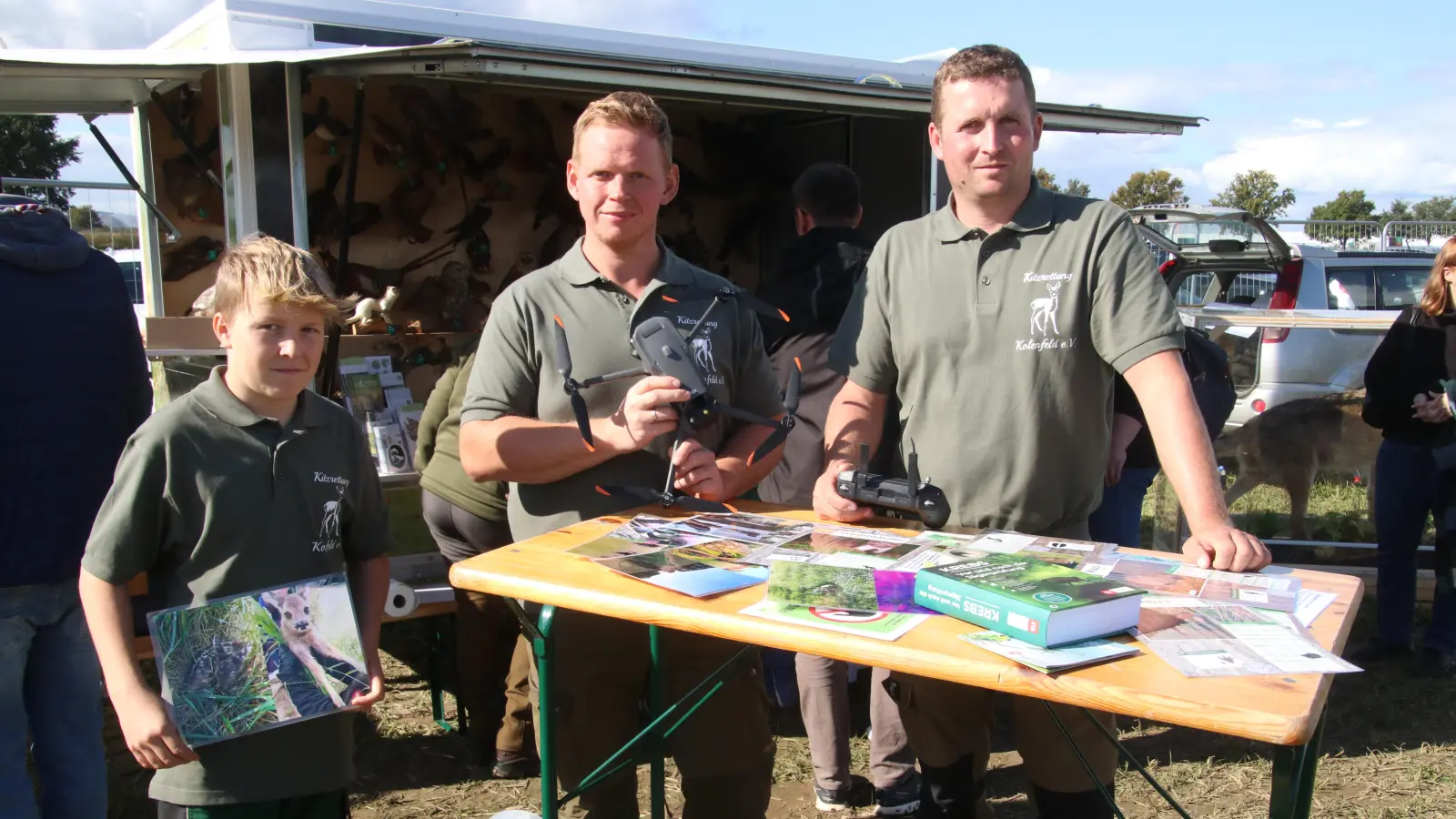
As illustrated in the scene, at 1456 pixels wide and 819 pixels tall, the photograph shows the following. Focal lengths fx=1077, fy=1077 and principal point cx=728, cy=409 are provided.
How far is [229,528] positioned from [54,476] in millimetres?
802

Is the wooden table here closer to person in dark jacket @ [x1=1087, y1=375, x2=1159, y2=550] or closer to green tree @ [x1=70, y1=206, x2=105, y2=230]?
person in dark jacket @ [x1=1087, y1=375, x2=1159, y2=550]

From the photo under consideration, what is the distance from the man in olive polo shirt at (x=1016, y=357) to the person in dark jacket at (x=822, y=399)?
95cm

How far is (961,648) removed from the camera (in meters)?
1.56

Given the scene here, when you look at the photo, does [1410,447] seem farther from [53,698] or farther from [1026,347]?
[53,698]

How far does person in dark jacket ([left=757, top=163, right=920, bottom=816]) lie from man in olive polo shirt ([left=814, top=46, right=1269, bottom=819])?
37.5 inches

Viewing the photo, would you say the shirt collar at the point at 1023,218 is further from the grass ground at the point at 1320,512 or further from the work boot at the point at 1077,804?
the grass ground at the point at 1320,512

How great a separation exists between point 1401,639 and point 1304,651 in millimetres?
3903

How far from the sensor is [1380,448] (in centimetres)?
469

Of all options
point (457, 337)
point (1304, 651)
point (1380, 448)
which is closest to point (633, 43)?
point (457, 337)

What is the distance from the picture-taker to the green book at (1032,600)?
1534 millimetres

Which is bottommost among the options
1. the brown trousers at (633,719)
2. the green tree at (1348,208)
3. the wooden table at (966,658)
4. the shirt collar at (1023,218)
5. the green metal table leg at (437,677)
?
the green metal table leg at (437,677)

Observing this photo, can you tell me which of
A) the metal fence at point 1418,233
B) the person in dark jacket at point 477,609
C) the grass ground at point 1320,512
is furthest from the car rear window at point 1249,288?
the person in dark jacket at point 477,609

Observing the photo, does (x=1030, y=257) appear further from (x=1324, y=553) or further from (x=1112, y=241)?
(x=1324, y=553)

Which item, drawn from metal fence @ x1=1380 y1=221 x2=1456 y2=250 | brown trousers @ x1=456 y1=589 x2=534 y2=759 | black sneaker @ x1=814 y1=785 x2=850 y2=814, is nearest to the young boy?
brown trousers @ x1=456 y1=589 x2=534 y2=759
